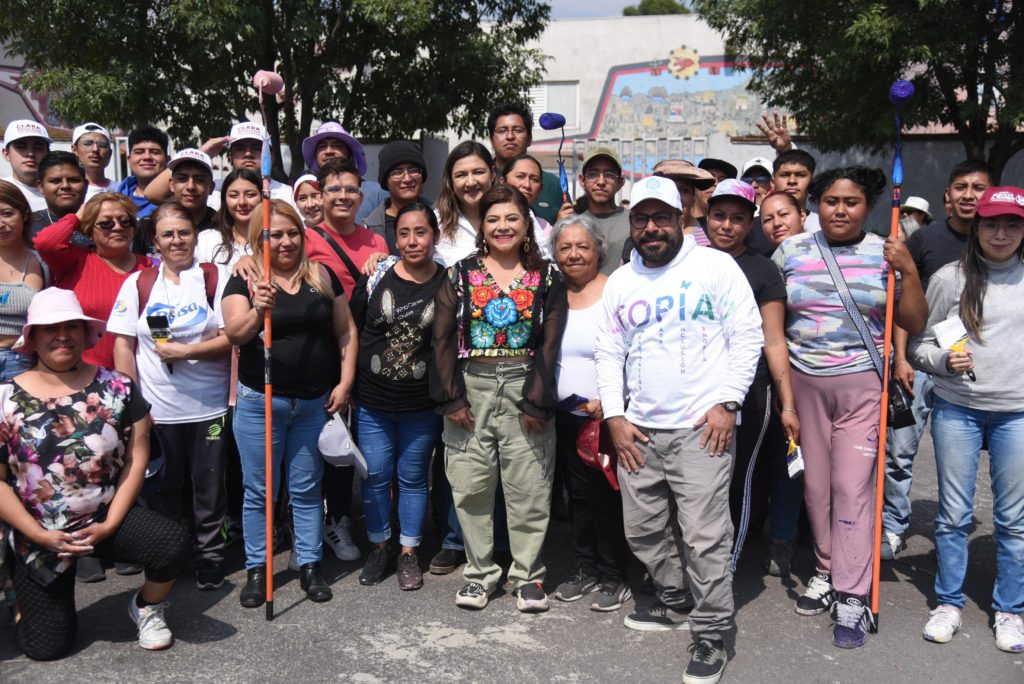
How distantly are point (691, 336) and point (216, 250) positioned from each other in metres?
2.73

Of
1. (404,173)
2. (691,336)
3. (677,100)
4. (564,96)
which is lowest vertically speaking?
(691,336)

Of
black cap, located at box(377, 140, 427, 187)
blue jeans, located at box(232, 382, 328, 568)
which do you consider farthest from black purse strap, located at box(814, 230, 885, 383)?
blue jeans, located at box(232, 382, 328, 568)

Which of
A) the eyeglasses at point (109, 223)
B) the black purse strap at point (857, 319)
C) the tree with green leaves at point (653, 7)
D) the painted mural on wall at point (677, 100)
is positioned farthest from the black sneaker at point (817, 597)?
the tree with green leaves at point (653, 7)

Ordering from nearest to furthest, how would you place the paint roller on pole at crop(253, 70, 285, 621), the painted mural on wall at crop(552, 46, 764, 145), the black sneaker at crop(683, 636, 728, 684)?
the black sneaker at crop(683, 636, 728, 684), the paint roller on pole at crop(253, 70, 285, 621), the painted mural on wall at crop(552, 46, 764, 145)

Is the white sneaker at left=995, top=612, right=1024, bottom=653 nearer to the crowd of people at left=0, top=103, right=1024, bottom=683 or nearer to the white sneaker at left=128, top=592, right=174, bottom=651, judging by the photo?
the crowd of people at left=0, top=103, right=1024, bottom=683

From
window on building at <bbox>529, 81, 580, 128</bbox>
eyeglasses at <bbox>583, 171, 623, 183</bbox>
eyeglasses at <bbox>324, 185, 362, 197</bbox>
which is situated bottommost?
eyeglasses at <bbox>324, 185, 362, 197</bbox>

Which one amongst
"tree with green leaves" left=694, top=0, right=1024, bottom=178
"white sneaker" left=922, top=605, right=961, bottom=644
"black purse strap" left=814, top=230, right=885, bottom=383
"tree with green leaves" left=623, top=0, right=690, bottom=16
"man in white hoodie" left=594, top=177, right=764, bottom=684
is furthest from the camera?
"tree with green leaves" left=623, top=0, right=690, bottom=16

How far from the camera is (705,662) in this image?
3875 mm


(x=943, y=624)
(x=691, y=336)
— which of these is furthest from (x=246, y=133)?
(x=943, y=624)

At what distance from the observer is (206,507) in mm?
4898

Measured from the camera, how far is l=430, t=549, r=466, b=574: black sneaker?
508 centimetres

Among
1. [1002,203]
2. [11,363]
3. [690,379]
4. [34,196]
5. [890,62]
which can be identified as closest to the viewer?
[690,379]

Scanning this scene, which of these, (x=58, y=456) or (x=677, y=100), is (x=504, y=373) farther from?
(x=677, y=100)

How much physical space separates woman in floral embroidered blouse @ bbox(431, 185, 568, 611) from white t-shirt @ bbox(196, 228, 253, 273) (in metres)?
1.31
